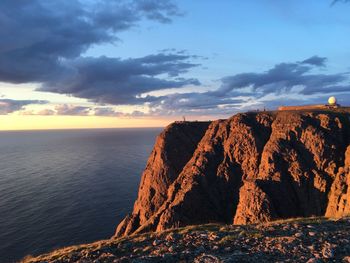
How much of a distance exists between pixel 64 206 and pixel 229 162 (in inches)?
2485

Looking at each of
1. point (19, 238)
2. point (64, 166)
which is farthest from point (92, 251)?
point (64, 166)

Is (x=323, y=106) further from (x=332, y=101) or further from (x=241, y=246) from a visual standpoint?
(x=241, y=246)

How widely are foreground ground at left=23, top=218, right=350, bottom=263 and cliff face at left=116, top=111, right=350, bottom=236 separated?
28.8 m

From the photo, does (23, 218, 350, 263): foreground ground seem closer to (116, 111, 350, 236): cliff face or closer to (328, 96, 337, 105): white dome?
(116, 111, 350, 236): cliff face

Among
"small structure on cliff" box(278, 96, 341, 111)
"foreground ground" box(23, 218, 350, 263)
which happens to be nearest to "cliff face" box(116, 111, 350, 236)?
"small structure on cliff" box(278, 96, 341, 111)

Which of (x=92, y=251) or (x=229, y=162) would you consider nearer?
(x=92, y=251)

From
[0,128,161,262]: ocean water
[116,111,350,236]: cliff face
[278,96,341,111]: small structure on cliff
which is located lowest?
[0,128,161,262]: ocean water

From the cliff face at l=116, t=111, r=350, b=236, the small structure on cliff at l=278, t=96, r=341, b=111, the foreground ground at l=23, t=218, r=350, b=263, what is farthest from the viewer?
the small structure on cliff at l=278, t=96, r=341, b=111

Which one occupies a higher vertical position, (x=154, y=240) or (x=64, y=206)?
(x=154, y=240)

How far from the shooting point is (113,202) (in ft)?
351

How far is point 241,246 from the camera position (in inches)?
695

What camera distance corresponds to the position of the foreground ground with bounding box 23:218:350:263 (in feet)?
51.9

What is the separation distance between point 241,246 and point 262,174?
42.3 metres

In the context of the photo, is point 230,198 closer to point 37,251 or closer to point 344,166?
point 344,166
